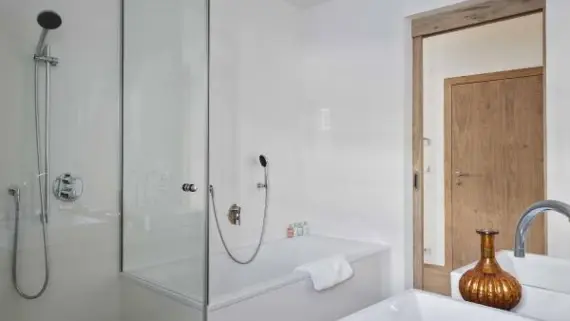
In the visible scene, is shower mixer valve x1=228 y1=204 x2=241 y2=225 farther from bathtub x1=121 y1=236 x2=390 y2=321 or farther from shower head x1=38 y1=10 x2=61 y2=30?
→ shower head x1=38 y1=10 x2=61 y2=30

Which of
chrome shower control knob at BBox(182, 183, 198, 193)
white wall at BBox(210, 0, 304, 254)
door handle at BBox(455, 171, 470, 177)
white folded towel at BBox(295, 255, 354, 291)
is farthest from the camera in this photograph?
white wall at BBox(210, 0, 304, 254)

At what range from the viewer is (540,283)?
1.49 meters

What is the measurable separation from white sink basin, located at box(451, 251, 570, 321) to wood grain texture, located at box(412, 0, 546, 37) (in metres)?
1.55

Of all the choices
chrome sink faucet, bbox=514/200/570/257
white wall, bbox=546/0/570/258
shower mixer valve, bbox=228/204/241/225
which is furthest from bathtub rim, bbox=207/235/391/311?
chrome sink faucet, bbox=514/200/570/257

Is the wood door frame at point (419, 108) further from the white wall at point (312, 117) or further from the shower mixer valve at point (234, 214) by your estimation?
the shower mixer valve at point (234, 214)

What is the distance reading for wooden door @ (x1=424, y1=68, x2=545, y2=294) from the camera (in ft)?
7.57

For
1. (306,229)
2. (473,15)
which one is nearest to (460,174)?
(473,15)

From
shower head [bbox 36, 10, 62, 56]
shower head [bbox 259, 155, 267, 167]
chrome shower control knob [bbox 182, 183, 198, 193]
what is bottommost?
chrome shower control knob [bbox 182, 183, 198, 193]

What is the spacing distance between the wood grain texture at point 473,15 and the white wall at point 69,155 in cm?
203

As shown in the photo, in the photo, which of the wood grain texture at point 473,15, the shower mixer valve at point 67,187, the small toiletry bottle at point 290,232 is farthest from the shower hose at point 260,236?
the wood grain texture at point 473,15

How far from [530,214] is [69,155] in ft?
7.12

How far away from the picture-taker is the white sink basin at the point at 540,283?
51.9 inches

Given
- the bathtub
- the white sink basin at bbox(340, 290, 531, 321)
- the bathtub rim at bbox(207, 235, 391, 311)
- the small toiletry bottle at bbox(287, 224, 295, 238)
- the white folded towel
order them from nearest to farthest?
1. the white sink basin at bbox(340, 290, 531, 321)
2. the bathtub rim at bbox(207, 235, 391, 311)
3. the bathtub
4. the white folded towel
5. the small toiletry bottle at bbox(287, 224, 295, 238)

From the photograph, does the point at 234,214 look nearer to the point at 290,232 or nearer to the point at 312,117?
the point at 290,232
